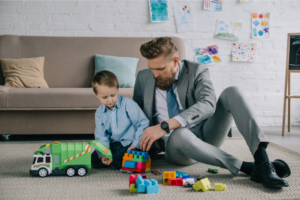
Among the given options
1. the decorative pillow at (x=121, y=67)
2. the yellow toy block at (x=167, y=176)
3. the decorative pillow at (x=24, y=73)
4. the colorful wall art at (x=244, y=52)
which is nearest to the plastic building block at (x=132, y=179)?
the yellow toy block at (x=167, y=176)

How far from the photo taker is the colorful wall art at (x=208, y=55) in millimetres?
3238

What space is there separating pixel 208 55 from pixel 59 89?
1.79 metres

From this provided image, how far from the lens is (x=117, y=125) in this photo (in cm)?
154

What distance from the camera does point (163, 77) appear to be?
1.50 metres

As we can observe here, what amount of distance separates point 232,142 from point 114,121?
120 cm

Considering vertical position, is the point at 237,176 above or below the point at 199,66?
below

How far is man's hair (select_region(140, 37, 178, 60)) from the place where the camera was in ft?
4.66

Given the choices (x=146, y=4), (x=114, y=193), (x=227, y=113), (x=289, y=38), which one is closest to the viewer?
(x=114, y=193)

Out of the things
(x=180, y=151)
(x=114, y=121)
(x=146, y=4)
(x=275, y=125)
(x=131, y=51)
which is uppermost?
(x=146, y=4)

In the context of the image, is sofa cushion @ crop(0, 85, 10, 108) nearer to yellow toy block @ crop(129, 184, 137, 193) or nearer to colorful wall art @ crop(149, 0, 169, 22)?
yellow toy block @ crop(129, 184, 137, 193)

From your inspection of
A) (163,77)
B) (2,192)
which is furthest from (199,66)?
(2,192)

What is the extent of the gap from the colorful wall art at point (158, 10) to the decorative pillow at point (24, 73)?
54.6 inches

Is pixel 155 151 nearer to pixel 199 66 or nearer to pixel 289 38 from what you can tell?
pixel 199 66

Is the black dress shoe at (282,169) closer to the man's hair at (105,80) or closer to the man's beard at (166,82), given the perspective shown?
the man's beard at (166,82)
